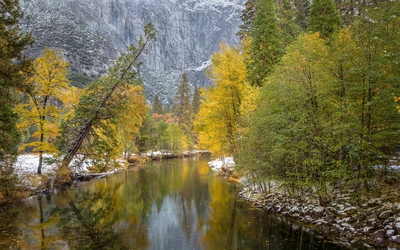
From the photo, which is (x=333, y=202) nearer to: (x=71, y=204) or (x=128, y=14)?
(x=71, y=204)

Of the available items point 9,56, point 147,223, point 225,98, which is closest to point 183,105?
point 225,98

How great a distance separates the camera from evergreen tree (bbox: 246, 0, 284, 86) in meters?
23.5

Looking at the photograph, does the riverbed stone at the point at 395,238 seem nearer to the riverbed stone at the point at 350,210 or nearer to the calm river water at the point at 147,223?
the calm river water at the point at 147,223

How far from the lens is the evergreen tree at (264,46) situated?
2347cm

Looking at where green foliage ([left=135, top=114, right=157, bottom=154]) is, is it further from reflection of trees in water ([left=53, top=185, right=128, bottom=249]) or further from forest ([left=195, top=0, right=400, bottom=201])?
forest ([left=195, top=0, right=400, bottom=201])

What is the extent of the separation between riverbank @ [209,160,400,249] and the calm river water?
782 millimetres

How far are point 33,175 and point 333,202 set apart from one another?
21427 millimetres

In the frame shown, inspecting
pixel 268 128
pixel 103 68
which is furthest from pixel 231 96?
pixel 103 68

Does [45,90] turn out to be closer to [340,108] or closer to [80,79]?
[340,108]

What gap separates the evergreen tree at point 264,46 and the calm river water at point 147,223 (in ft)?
32.8

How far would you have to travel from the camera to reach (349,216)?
38.9 feet

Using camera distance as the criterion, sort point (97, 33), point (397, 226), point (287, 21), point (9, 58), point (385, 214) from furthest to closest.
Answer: point (97, 33) < point (287, 21) < point (9, 58) < point (385, 214) < point (397, 226)

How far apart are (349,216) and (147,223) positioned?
928 centimetres

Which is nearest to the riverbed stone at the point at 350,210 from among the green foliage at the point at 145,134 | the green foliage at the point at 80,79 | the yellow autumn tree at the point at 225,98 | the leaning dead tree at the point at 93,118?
the yellow autumn tree at the point at 225,98
